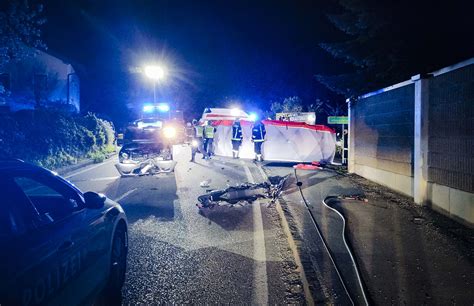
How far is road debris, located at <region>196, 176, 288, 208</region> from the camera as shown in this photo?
305 inches

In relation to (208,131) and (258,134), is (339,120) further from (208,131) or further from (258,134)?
(208,131)

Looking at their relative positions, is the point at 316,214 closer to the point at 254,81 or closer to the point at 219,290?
the point at 219,290

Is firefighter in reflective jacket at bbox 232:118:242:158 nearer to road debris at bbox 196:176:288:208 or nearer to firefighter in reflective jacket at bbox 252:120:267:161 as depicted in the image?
firefighter in reflective jacket at bbox 252:120:267:161

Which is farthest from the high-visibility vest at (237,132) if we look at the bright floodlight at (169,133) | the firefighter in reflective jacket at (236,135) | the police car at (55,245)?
the police car at (55,245)

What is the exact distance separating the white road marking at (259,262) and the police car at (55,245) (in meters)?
1.51

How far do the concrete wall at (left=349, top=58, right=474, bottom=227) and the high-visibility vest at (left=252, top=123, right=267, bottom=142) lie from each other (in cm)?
577

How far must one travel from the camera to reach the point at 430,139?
22.7 feet

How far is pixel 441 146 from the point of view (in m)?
6.54

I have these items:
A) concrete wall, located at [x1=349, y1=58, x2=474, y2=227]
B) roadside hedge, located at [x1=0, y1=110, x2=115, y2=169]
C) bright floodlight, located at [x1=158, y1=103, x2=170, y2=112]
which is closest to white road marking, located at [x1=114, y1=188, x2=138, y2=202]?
roadside hedge, located at [x1=0, y1=110, x2=115, y2=169]

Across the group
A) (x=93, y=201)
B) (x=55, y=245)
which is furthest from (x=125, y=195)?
(x=55, y=245)

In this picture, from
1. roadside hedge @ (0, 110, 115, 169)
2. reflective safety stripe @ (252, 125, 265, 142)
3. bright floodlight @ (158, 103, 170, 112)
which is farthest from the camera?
bright floodlight @ (158, 103, 170, 112)

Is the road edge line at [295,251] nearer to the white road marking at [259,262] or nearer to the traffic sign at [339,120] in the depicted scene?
the white road marking at [259,262]

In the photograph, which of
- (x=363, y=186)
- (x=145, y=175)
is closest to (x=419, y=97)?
(x=363, y=186)

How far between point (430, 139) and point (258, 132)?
349 inches
